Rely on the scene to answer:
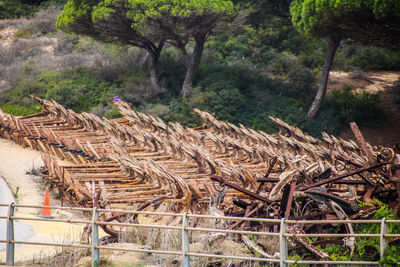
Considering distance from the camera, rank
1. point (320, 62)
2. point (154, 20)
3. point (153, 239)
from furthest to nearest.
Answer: point (320, 62), point (154, 20), point (153, 239)

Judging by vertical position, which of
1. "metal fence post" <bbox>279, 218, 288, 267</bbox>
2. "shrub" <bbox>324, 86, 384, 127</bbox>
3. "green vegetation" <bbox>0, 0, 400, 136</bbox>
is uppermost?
"metal fence post" <bbox>279, 218, 288, 267</bbox>

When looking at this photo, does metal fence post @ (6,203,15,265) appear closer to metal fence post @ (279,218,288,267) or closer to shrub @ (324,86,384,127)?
metal fence post @ (279,218,288,267)

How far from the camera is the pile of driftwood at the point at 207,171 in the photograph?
7156 mm

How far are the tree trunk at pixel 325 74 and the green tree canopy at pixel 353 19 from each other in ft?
1.22

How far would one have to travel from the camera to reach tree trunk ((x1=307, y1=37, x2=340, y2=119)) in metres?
26.8

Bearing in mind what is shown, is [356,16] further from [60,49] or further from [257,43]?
[60,49]

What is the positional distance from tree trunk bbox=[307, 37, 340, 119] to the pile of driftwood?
10.8 m

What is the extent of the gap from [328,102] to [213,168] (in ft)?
66.2

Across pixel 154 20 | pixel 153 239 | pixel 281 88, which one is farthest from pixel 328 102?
pixel 153 239

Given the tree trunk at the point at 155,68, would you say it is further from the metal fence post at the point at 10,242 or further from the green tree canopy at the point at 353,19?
the metal fence post at the point at 10,242

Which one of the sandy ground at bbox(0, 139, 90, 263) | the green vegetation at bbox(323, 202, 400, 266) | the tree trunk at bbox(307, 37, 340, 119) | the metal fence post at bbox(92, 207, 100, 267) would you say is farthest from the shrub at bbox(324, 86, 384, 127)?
the metal fence post at bbox(92, 207, 100, 267)

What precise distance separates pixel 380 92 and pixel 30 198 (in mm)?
24958

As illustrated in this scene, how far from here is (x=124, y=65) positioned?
33.0 metres

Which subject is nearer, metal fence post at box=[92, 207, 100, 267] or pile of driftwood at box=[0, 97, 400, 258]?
metal fence post at box=[92, 207, 100, 267]
